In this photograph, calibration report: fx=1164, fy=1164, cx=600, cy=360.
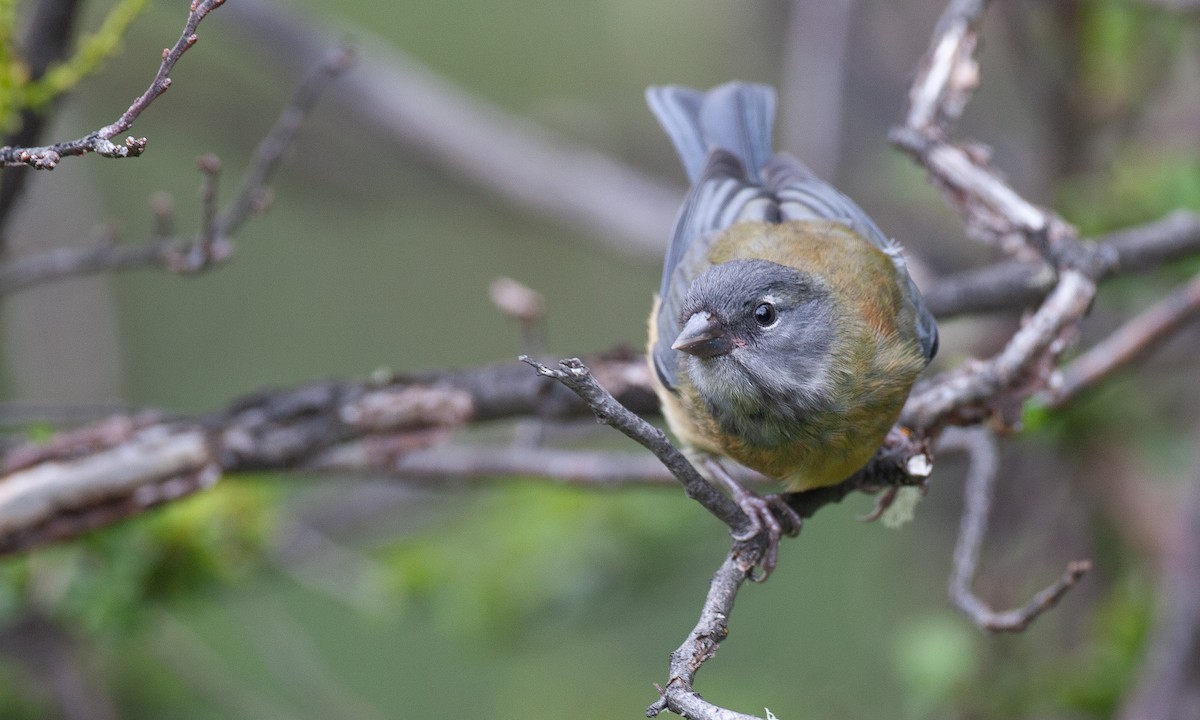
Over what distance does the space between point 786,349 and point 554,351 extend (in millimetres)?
5216

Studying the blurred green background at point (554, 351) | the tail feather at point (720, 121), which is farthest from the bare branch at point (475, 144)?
the tail feather at point (720, 121)

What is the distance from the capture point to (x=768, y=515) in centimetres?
251

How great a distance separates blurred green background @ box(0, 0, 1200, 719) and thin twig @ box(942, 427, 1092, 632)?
0.30 meters

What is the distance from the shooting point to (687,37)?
6.96m

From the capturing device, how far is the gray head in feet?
8.41

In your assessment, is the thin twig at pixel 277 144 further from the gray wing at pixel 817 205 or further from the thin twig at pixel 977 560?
the thin twig at pixel 977 560

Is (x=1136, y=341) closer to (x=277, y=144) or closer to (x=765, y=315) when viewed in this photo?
(x=765, y=315)

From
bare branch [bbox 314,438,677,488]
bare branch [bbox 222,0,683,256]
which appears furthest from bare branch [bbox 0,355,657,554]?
bare branch [bbox 222,0,683,256]

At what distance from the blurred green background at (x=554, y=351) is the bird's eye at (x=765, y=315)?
1.18 m

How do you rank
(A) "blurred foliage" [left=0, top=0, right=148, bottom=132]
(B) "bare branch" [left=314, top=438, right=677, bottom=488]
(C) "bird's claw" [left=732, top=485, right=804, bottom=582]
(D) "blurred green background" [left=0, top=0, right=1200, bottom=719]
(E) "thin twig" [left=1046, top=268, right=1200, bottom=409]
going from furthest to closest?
1. (D) "blurred green background" [left=0, top=0, right=1200, bottom=719]
2. (B) "bare branch" [left=314, top=438, right=677, bottom=488]
3. (E) "thin twig" [left=1046, top=268, right=1200, bottom=409]
4. (C) "bird's claw" [left=732, top=485, right=804, bottom=582]
5. (A) "blurred foliage" [left=0, top=0, right=148, bottom=132]

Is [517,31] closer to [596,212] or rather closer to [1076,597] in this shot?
[596,212]

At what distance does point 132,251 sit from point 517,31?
254 inches

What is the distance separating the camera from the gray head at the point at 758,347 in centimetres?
256

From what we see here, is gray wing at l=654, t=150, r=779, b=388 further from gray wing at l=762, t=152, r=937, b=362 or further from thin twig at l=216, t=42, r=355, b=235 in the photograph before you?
→ thin twig at l=216, t=42, r=355, b=235
